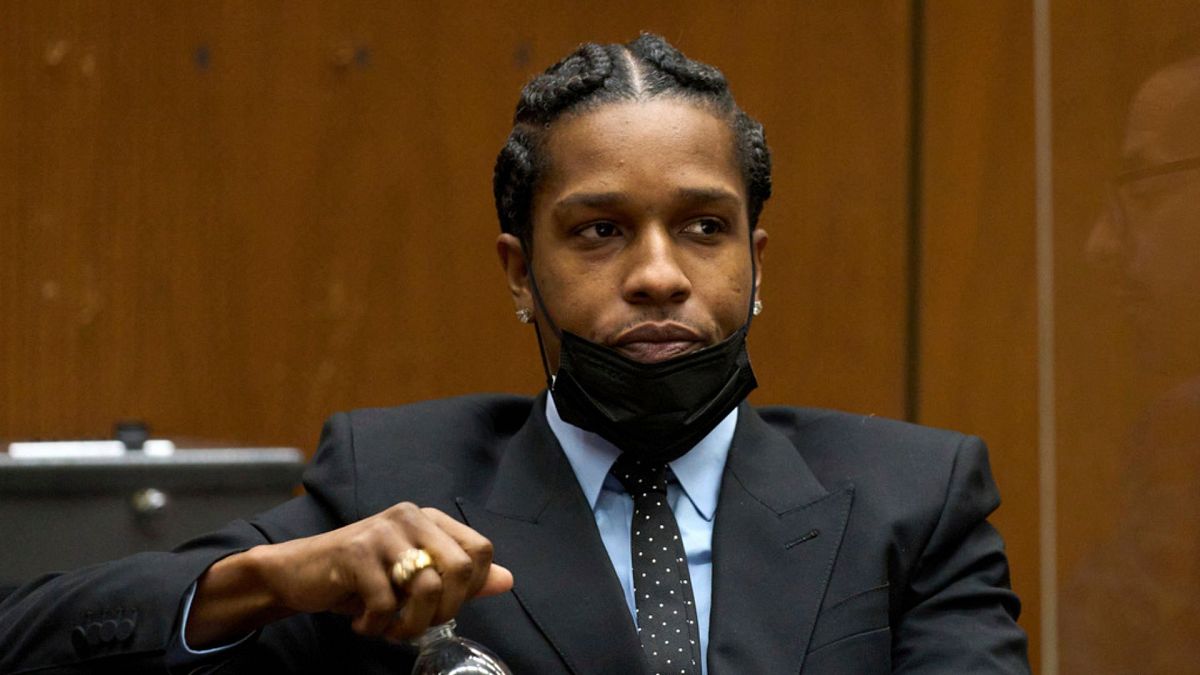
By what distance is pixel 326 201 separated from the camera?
3.39 meters

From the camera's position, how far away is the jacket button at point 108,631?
1.76 meters

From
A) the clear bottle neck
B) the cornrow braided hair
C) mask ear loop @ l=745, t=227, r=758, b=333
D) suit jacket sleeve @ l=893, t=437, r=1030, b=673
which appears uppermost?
the cornrow braided hair

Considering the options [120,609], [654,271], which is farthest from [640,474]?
[120,609]

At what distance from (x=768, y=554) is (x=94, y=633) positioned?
29.0 inches

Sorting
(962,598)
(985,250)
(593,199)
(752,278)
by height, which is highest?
(593,199)

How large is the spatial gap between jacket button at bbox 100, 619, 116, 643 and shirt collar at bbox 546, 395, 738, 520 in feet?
1.78

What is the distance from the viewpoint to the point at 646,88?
1978 millimetres

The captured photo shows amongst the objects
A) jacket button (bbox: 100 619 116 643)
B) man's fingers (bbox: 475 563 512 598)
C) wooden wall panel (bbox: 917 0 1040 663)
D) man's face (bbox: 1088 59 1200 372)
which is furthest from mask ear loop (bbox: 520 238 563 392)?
wooden wall panel (bbox: 917 0 1040 663)

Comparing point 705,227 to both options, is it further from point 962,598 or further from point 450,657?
point 450,657

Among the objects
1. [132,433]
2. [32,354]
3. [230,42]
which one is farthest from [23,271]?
[132,433]

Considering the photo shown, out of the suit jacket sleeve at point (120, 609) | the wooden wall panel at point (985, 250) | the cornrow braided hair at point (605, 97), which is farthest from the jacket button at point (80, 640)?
the wooden wall panel at point (985, 250)

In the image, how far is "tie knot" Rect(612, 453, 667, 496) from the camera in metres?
1.95

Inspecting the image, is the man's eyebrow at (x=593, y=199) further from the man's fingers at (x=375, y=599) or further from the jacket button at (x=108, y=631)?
the jacket button at (x=108, y=631)

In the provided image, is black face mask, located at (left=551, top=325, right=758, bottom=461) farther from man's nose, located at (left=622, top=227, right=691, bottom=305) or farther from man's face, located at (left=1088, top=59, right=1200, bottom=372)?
man's face, located at (left=1088, top=59, right=1200, bottom=372)
